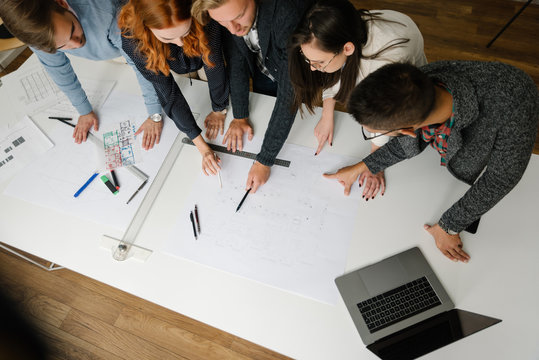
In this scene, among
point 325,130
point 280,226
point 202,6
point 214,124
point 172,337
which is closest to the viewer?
point 202,6

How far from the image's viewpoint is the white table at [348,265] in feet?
2.96

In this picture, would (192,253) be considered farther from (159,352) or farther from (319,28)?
(159,352)

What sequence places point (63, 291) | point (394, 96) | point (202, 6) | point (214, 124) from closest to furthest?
point (394, 96) < point (202, 6) < point (214, 124) < point (63, 291)

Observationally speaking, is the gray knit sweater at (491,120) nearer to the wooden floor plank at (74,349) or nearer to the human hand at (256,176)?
the human hand at (256,176)

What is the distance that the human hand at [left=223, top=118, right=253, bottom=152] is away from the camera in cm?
125

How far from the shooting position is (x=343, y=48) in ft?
2.95

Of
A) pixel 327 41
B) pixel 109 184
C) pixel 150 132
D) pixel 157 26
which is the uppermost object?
pixel 327 41

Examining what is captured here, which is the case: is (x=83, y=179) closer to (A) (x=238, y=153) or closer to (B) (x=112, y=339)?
(A) (x=238, y=153)

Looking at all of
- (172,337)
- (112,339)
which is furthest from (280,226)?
(112,339)

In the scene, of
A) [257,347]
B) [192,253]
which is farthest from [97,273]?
[257,347]

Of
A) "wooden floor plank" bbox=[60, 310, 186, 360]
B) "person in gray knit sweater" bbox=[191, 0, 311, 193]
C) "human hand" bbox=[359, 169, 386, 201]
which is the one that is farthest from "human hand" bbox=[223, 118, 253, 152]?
"wooden floor plank" bbox=[60, 310, 186, 360]

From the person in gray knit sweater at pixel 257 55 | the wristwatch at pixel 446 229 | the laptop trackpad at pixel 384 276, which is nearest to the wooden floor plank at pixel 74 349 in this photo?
the person in gray knit sweater at pixel 257 55

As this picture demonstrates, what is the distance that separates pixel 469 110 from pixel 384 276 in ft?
1.65

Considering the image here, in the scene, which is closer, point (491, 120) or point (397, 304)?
point (491, 120)
